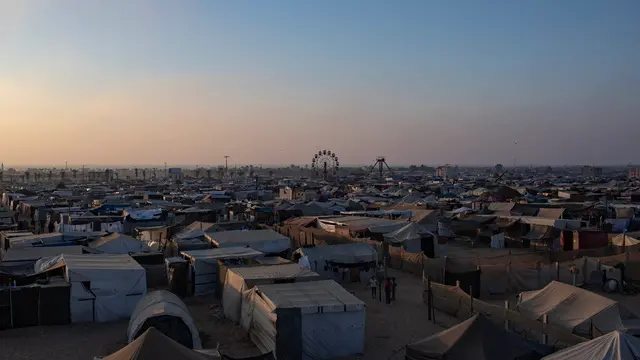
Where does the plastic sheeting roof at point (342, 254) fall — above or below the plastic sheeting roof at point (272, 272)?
below

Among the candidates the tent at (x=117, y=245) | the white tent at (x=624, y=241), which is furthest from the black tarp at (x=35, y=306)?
the white tent at (x=624, y=241)

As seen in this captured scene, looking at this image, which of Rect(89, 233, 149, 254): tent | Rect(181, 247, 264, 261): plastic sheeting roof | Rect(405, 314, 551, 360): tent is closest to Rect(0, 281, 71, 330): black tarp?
Rect(181, 247, 264, 261): plastic sheeting roof

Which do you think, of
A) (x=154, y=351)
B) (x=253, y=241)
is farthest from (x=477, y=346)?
(x=253, y=241)

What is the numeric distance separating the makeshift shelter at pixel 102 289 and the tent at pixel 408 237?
10734mm

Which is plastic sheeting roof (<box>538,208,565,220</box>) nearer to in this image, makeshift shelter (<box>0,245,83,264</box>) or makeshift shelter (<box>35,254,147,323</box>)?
makeshift shelter (<box>35,254,147,323</box>)

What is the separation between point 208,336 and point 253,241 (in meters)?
7.53

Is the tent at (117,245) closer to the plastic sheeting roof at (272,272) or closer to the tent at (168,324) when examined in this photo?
the plastic sheeting roof at (272,272)

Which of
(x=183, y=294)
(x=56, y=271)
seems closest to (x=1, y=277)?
(x=56, y=271)

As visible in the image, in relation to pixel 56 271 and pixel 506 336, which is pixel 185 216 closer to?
pixel 56 271

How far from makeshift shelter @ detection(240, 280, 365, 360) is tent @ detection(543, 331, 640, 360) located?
11.9 feet

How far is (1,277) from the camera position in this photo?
43.9ft

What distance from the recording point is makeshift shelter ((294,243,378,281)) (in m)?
16.6

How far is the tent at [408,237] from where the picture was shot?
20.7 meters

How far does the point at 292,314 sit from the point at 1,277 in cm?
817
